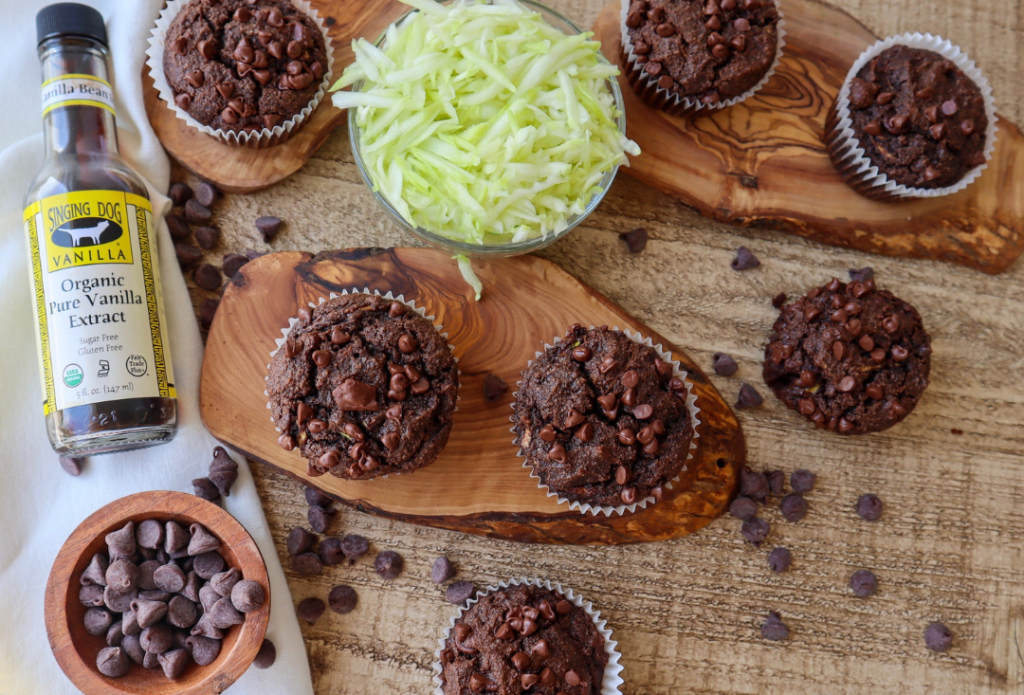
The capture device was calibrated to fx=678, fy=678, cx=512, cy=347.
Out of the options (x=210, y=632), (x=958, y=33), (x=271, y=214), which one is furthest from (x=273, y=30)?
(x=958, y=33)

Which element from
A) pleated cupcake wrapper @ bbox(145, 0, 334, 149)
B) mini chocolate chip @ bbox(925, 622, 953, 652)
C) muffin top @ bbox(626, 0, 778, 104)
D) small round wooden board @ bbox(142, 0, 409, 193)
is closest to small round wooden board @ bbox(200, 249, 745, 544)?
small round wooden board @ bbox(142, 0, 409, 193)

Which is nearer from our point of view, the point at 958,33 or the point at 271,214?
the point at 271,214

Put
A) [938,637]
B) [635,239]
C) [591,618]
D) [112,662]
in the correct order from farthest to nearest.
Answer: [635,239] < [938,637] < [591,618] < [112,662]

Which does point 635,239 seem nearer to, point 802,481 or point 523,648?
point 802,481

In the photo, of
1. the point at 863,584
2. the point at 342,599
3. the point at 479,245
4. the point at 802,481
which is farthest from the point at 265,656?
the point at 863,584

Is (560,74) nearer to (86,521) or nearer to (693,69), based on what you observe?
(693,69)

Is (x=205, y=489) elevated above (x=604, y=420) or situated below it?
below

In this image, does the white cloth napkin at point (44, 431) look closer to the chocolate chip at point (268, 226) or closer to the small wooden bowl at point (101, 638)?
the small wooden bowl at point (101, 638)
